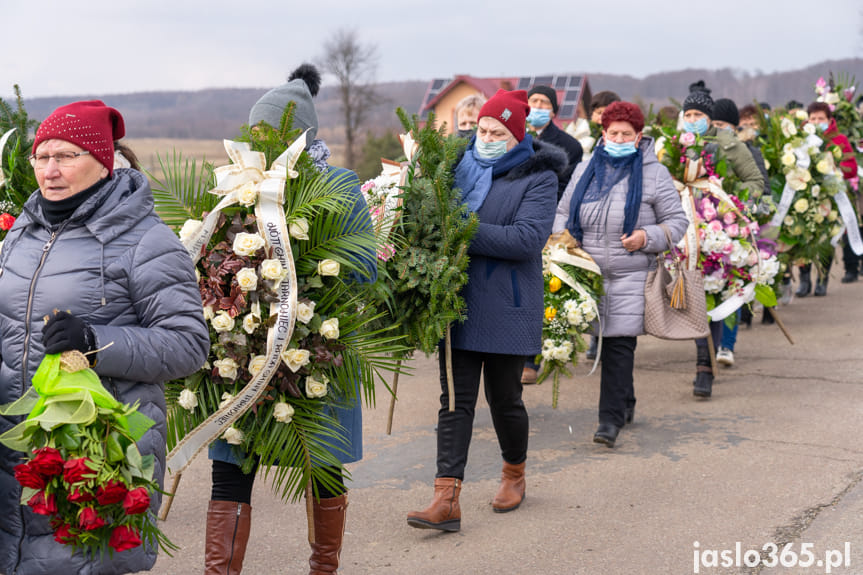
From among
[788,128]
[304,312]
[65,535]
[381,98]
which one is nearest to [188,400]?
[304,312]

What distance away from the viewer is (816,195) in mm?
10375

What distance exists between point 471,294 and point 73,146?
242 cm

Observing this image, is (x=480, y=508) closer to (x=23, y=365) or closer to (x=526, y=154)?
(x=526, y=154)

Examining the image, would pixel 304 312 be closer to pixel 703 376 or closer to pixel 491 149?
pixel 491 149

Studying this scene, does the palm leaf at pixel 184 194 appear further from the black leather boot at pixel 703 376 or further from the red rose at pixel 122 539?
the black leather boot at pixel 703 376

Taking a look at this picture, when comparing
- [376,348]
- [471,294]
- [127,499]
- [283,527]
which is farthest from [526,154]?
[127,499]

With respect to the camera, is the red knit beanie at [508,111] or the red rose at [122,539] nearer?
the red rose at [122,539]

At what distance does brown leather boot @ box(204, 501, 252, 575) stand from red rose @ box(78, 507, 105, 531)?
48.1 inches

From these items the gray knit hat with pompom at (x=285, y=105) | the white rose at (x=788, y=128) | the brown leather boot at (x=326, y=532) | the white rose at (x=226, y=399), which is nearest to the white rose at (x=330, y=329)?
the white rose at (x=226, y=399)

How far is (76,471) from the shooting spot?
2635mm

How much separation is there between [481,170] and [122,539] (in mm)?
2895

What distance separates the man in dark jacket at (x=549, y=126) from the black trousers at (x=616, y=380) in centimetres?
201

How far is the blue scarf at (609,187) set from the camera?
20.5ft

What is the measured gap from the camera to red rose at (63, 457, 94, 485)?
Result: 104 inches
